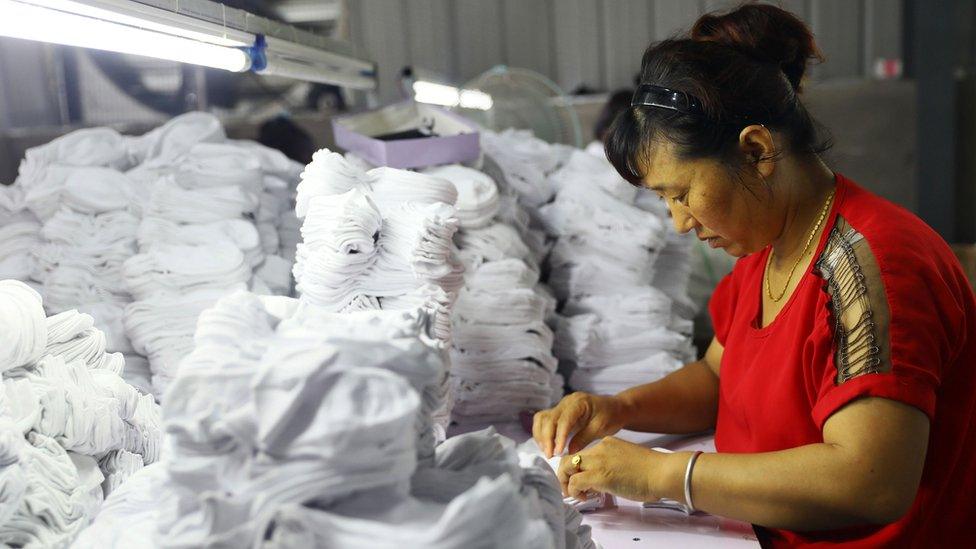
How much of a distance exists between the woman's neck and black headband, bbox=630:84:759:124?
0.51 ft

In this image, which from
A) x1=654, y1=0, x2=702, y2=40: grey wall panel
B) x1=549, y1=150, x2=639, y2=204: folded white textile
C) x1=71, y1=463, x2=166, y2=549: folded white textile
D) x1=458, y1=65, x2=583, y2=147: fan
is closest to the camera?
x1=71, y1=463, x2=166, y2=549: folded white textile

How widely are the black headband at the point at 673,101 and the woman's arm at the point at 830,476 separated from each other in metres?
0.55

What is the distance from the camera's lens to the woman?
1338 millimetres

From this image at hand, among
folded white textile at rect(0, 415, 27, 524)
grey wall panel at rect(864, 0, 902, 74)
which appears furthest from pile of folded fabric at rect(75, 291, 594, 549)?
grey wall panel at rect(864, 0, 902, 74)

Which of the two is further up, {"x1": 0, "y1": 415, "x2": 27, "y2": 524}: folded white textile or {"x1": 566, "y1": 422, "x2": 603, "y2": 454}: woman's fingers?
{"x1": 0, "y1": 415, "x2": 27, "y2": 524}: folded white textile

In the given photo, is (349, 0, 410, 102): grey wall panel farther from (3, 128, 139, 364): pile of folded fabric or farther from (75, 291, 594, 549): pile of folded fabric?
(75, 291, 594, 549): pile of folded fabric

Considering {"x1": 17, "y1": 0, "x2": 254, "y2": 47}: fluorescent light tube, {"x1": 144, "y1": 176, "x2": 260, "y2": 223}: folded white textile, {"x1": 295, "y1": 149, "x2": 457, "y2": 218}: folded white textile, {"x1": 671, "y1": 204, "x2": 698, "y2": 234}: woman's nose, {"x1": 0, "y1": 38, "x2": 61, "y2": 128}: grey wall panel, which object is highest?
{"x1": 0, "y1": 38, "x2": 61, "y2": 128}: grey wall panel

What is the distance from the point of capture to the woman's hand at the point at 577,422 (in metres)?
1.79

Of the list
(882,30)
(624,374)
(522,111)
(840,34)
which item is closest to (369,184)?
(624,374)

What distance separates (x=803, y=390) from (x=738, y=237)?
12.2 inches

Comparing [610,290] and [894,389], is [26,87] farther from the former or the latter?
[894,389]

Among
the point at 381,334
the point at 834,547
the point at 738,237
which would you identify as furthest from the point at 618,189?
the point at 381,334

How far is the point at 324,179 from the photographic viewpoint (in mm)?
1680

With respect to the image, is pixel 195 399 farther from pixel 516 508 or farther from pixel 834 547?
pixel 834 547
